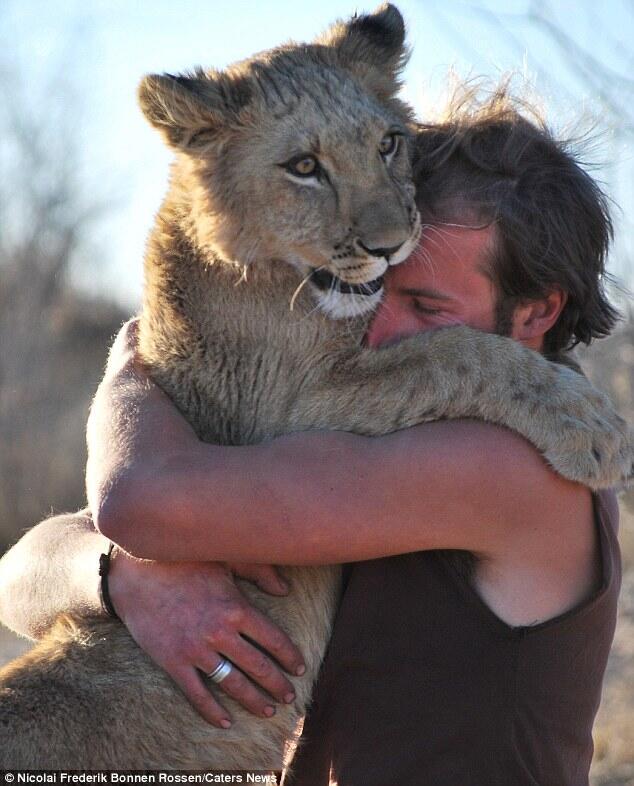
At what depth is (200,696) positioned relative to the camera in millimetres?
2936

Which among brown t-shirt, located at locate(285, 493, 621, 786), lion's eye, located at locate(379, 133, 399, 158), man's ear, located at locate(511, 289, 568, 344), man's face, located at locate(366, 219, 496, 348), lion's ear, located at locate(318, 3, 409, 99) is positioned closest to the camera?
brown t-shirt, located at locate(285, 493, 621, 786)

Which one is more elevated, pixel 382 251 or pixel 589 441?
pixel 589 441

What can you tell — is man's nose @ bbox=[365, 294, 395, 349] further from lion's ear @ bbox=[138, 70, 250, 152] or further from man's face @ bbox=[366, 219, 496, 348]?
lion's ear @ bbox=[138, 70, 250, 152]

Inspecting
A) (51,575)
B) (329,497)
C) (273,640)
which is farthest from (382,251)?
(51,575)

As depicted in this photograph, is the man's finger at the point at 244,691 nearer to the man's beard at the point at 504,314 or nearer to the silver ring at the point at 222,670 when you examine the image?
the silver ring at the point at 222,670

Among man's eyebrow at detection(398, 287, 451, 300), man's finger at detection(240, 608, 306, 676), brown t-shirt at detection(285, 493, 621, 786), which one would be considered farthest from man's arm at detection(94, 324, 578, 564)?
man's eyebrow at detection(398, 287, 451, 300)

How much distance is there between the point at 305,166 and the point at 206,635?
1476mm

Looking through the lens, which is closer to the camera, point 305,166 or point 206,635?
point 206,635

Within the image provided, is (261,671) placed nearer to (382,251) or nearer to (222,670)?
(222,670)

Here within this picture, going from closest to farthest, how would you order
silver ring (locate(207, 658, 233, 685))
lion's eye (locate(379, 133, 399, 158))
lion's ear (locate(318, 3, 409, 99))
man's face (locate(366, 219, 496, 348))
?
1. silver ring (locate(207, 658, 233, 685))
2. man's face (locate(366, 219, 496, 348))
3. lion's eye (locate(379, 133, 399, 158))
4. lion's ear (locate(318, 3, 409, 99))

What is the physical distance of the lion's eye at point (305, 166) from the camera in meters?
3.45

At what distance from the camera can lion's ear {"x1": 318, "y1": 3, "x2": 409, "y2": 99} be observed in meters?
3.74

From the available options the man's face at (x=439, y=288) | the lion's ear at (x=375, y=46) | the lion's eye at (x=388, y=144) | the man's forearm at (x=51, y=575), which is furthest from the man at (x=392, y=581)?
the lion's ear at (x=375, y=46)

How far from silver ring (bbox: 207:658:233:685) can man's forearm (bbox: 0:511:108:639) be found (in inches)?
17.9
